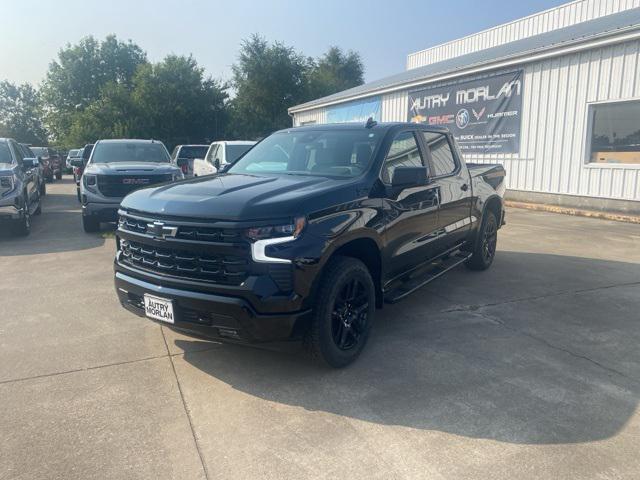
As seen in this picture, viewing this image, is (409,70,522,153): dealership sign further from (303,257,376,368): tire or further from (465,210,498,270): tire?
(303,257,376,368): tire

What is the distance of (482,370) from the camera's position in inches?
154

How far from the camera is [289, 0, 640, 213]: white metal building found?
36.2 ft

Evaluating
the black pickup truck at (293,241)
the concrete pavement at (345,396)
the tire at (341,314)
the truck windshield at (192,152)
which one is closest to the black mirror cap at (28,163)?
the concrete pavement at (345,396)

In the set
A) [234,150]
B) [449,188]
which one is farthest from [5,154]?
[449,188]

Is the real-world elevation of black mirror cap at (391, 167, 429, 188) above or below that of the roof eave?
below

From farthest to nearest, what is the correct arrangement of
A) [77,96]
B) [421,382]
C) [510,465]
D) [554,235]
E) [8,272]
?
[77,96]
[554,235]
[8,272]
[421,382]
[510,465]

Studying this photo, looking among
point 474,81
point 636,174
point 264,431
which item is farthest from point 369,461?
point 474,81

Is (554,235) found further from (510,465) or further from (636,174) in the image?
(510,465)

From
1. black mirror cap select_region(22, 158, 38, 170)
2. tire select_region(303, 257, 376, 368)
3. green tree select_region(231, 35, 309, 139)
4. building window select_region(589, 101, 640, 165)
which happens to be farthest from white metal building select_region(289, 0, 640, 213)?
green tree select_region(231, 35, 309, 139)

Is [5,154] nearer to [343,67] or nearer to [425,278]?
[425,278]

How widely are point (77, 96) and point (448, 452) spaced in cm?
5825

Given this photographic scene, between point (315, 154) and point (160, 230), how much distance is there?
1753 millimetres

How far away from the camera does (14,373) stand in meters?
3.88

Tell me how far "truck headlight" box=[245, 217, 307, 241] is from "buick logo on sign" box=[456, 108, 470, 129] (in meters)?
13.1
